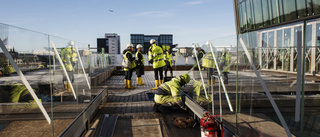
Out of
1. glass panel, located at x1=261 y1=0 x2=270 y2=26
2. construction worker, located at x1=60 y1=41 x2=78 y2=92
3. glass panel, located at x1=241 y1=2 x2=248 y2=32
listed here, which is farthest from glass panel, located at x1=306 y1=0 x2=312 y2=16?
construction worker, located at x1=60 y1=41 x2=78 y2=92

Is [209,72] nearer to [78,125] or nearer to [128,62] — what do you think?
[78,125]

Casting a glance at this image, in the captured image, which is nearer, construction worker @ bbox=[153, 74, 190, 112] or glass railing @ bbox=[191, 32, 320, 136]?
glass railing @ bbox=[191, 32, 320, 136]

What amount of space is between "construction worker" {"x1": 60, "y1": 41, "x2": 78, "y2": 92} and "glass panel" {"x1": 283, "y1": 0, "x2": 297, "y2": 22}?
13.1 meters

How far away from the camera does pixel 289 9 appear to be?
1374 centimetres

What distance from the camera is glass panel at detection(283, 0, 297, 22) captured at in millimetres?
13227

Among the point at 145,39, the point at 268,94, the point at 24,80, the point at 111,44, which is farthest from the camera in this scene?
A: the point at 145,39

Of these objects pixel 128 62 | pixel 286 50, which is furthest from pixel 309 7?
pixel 286 50

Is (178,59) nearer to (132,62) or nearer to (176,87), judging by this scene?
(132,62)

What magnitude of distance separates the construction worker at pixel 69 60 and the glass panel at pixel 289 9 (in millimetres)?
13066

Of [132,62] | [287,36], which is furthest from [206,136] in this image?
[132,62]

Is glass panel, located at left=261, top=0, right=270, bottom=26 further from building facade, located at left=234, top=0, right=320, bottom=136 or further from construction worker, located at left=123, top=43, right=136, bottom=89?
building facade, located at left=234, top=0, right=320, bottom=136

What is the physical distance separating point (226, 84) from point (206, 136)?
0.83 meters

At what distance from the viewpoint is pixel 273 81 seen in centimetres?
259

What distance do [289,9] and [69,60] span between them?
13.8 m
